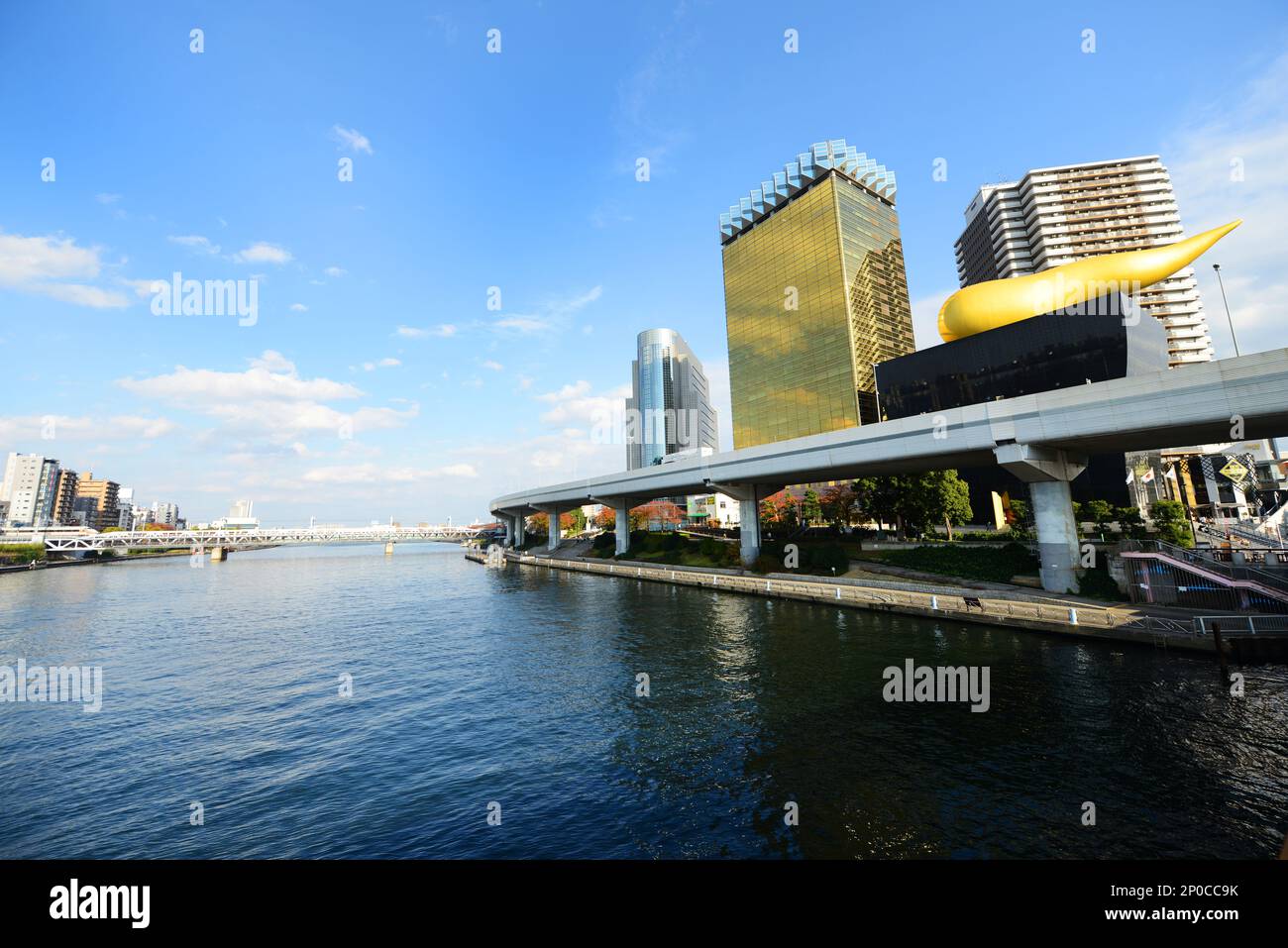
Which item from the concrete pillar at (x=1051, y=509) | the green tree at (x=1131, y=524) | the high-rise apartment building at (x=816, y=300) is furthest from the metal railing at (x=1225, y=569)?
the high-rise apartment building at (x=816, y=300)

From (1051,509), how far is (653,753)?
33.7 metres

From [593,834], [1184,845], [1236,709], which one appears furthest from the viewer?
[1236,709]

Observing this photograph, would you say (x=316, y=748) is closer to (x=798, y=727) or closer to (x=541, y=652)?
(x=541, y=652)

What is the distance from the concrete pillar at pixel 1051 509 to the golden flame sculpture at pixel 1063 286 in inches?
744

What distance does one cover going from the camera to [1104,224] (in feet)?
353

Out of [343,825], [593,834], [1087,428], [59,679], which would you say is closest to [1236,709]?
[1087,428]

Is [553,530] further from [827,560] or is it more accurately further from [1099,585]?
[1099,585]

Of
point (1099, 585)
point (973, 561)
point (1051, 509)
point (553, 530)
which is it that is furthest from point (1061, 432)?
point (553, 530)

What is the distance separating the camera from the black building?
153 feet

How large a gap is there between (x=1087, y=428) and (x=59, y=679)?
185 feet

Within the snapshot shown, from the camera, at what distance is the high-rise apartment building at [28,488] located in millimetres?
166500

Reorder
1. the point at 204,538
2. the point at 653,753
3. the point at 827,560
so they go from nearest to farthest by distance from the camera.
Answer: the point at 653,753, the point at 827,560, the point at 204,538
